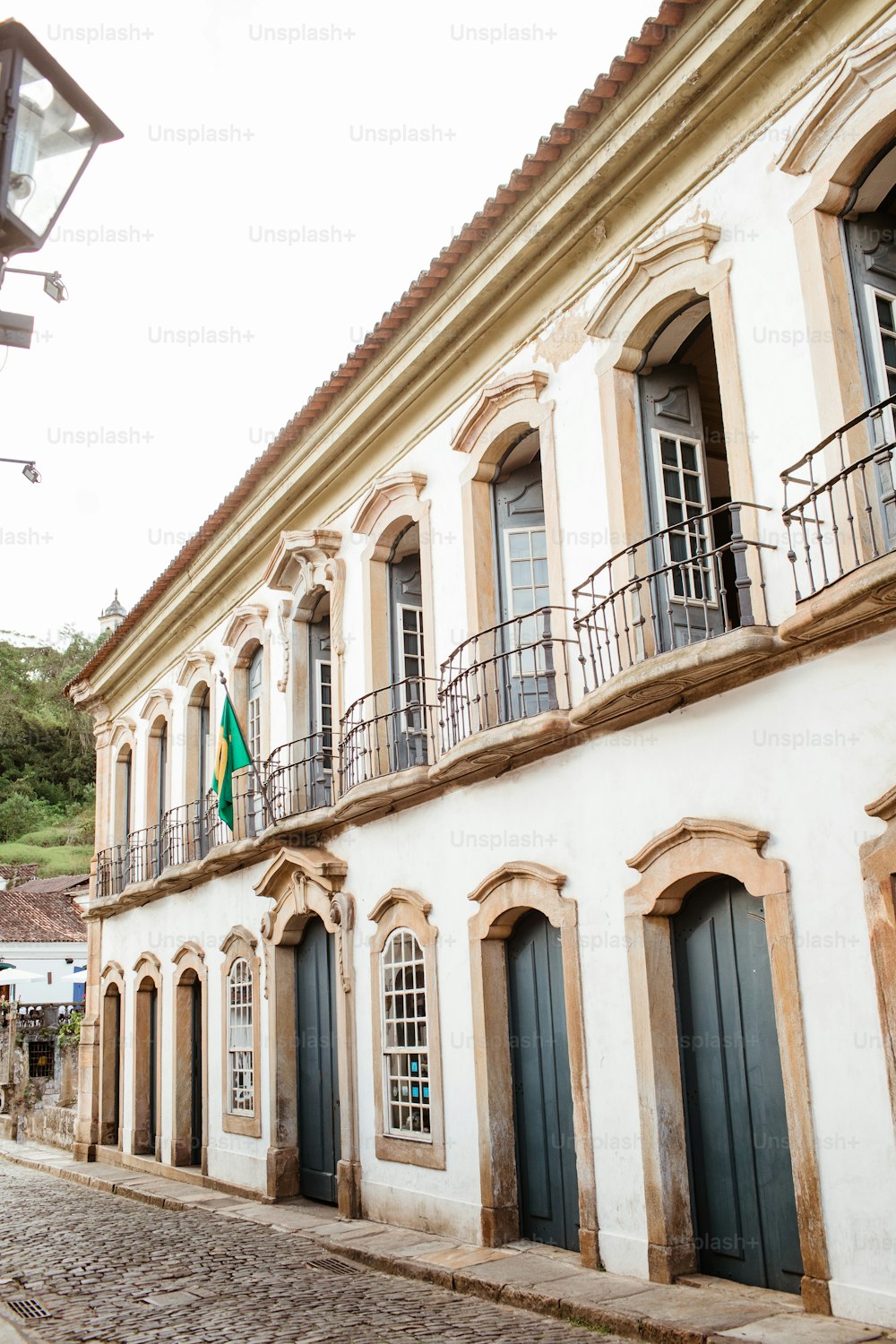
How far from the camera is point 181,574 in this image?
54.2 feet

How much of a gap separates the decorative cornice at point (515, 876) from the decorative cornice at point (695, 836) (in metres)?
0.88

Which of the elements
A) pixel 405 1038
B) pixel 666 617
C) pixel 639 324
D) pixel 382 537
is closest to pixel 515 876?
pixel 666 617

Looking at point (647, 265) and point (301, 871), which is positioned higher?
point (647, 265)

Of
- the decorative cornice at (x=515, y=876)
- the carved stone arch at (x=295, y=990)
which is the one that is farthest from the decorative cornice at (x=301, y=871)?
the decorative cornice at (x=515, y=876)

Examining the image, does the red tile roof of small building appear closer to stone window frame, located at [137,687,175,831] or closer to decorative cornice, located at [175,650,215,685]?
stone window frame, located at [137,687,175,831]

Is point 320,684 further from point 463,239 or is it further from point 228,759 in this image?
point 463,239

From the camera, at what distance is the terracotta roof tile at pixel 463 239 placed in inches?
306

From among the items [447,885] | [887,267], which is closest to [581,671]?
[447,885]

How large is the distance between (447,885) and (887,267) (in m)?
5.65

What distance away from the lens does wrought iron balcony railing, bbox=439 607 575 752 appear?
9.19 metres

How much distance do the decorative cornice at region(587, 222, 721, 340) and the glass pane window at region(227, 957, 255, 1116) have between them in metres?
8.61

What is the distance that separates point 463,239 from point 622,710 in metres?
4.20

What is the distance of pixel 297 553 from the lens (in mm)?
12875

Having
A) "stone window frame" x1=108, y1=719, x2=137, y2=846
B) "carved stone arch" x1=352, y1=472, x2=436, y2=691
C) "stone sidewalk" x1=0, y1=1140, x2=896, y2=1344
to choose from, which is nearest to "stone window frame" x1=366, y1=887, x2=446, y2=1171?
"stone sidewalk" x1=0, y1=1140, x2=896, y2=1344
